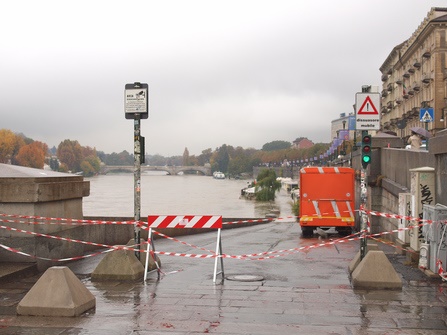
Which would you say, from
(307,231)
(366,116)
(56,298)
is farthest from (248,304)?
(307,231)

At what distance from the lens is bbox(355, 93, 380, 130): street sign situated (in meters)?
12.1

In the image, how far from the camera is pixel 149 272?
38.2 feet

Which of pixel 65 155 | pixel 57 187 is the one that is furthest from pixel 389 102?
pixel 65 155

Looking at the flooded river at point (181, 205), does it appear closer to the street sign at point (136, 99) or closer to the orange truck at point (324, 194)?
the orange truck at point (324, 194)

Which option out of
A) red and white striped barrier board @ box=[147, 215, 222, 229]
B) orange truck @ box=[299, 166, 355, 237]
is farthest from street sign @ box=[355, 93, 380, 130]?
orange truck @ box=[299, 166, 355, 237]

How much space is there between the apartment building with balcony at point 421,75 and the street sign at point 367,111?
134 ft

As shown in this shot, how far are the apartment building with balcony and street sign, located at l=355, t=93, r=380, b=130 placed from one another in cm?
4086

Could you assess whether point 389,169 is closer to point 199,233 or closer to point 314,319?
point 199,233

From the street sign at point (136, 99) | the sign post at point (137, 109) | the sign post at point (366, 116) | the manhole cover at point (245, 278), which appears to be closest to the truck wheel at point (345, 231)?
the sign post at point (366, 116)

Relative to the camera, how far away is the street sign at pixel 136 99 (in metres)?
11.6

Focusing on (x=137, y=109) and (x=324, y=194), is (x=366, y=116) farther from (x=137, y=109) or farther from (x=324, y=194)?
(x=324, y=194)

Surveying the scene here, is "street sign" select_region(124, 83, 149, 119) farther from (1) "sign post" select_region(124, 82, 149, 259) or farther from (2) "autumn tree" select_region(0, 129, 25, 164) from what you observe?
(2) "autumn tree" select_region(0, 129, 25, 164)

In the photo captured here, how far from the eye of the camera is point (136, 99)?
1166cm

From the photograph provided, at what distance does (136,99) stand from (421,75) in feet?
229
